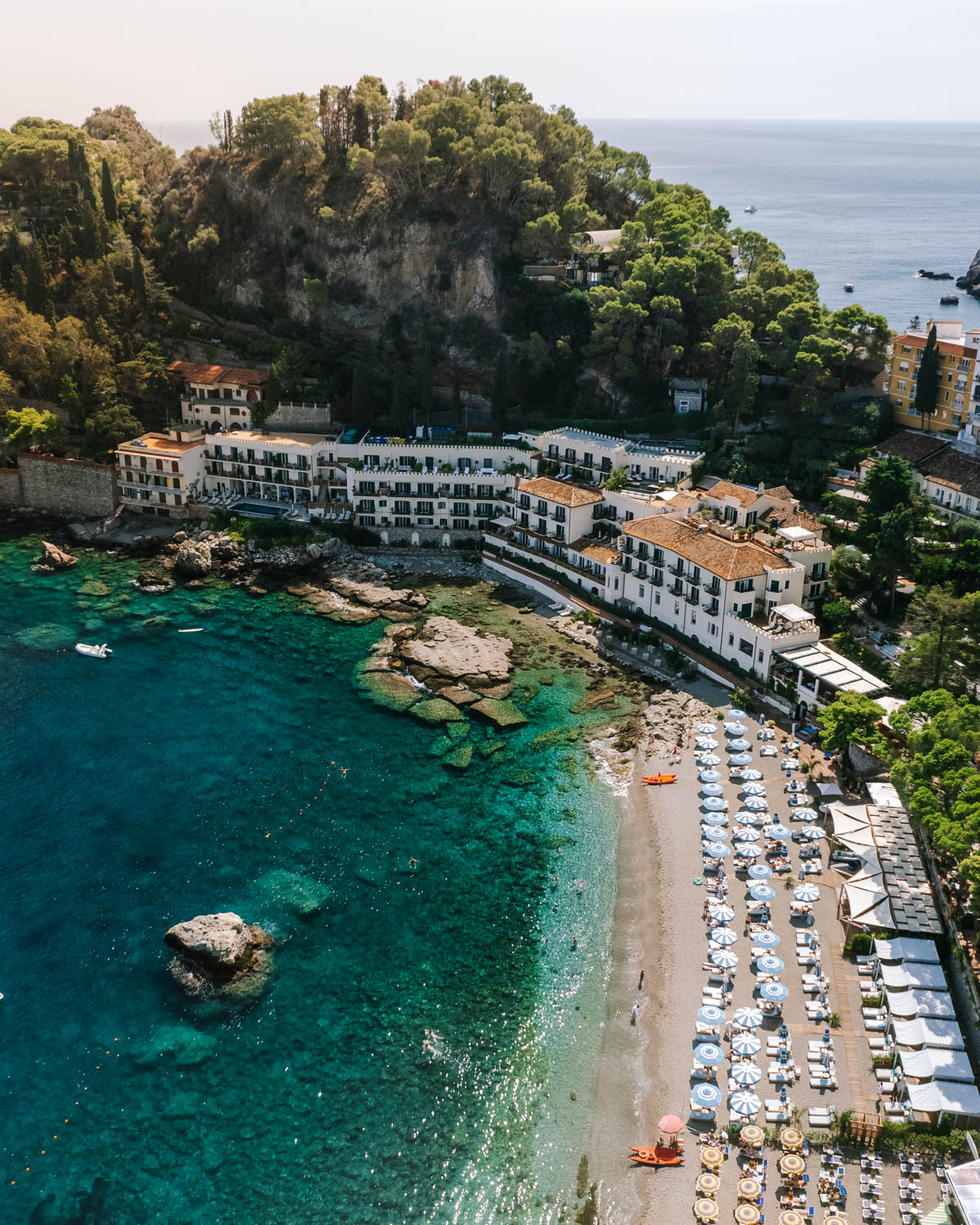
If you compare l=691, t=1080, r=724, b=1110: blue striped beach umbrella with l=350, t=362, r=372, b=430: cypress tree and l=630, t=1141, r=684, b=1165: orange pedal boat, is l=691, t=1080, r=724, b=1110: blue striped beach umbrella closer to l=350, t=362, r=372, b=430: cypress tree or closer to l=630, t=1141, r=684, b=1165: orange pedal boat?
l=630, t=1141, r=684, b=1165: orange pedal boat

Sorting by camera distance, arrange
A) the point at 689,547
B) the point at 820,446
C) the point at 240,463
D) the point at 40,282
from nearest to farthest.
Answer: the point at 689,547 < the point at 820,446 < the point at 240,463 < the point at 40,282

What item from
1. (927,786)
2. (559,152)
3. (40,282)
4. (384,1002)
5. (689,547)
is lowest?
(384,1002)

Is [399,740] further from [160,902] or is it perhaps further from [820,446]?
[820,446]

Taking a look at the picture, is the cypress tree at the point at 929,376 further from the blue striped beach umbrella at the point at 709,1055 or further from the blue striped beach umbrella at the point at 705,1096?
the blue striped beach umbrella at the point at 705,1096

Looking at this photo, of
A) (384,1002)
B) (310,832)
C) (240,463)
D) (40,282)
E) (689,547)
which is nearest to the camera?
(384,1002)

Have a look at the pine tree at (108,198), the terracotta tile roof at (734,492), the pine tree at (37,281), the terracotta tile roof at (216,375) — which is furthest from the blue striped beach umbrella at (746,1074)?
the pine tree at (108,198)

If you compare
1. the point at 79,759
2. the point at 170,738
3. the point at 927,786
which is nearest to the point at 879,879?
the point at 927,786
